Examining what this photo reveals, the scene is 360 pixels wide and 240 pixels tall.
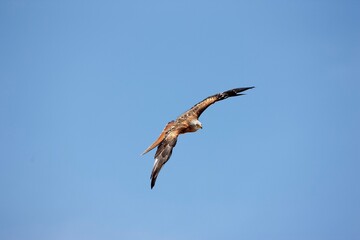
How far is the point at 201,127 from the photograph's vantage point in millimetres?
32875

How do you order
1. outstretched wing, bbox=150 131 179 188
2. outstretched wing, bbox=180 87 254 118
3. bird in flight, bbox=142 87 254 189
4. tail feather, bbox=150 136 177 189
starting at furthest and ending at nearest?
outstretched wing, bbox=180 87 254 118 < bird in flight, bbox=142 87 254 189 < outstretched wing, bbox=150 131 179 188 < tail feather, bbox=150 136 177 189

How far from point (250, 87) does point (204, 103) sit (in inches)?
146

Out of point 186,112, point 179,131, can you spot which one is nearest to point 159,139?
point 179,131

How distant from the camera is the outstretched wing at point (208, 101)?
34.4 meters

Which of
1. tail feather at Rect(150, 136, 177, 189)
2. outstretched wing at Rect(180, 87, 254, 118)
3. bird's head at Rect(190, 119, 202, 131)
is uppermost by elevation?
outstretched wing at Rect(180, 87, 254, 118)

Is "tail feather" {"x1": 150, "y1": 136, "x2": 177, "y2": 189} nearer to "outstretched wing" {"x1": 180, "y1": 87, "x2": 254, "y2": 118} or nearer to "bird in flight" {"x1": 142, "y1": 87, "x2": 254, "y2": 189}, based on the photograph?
"bird in flight" {"x1": 142, "y1": 87, "x2": 254, "y2": 189}

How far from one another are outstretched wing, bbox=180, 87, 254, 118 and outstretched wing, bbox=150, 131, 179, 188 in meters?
4.11

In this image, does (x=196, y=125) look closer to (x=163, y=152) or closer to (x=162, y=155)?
(x=163, y=152)

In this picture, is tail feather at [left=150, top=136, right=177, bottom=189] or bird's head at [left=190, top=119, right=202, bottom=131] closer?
tail feather at [left=150, top=136, right=177, bottom=189]

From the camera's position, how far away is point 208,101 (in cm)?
3562

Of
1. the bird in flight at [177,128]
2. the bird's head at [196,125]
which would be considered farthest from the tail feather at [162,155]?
the bird's head at [196,125]

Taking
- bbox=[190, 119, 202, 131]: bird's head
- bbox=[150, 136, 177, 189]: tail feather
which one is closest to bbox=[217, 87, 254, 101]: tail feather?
bbox=[190, 119, 202, 131]: bird's head

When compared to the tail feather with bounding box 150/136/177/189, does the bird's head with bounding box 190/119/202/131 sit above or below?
above

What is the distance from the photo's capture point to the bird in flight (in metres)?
27.1
